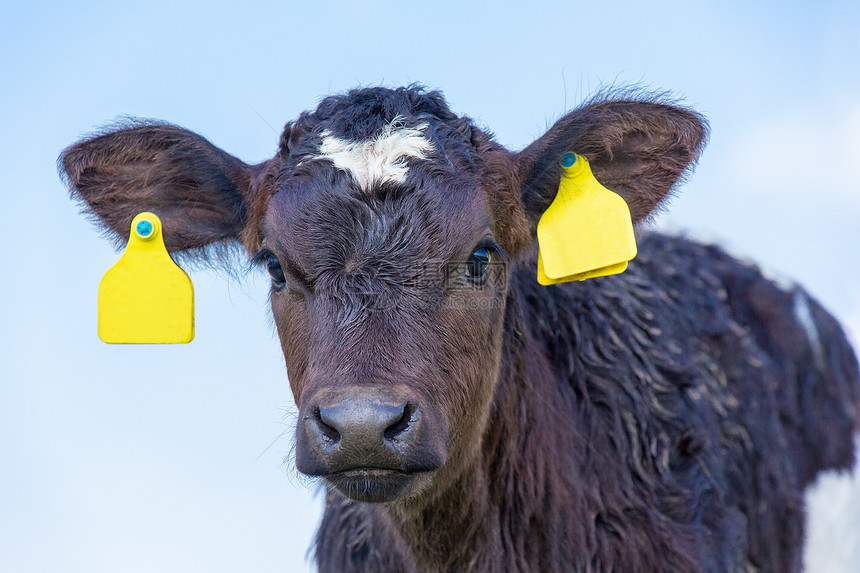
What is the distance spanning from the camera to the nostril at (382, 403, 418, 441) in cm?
360

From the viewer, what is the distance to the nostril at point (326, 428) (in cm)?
361

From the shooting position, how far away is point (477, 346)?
433 cm

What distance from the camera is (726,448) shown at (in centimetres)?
576

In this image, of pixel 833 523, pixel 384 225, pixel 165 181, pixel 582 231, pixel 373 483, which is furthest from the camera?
pixel 833 523

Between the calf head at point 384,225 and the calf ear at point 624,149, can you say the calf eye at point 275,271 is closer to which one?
the calf head at point 384,225

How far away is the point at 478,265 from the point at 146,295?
1.81 metres

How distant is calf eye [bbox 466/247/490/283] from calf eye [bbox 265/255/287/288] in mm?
877

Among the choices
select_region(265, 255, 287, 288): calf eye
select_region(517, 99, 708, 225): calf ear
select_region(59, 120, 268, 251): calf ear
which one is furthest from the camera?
select_region(59, 120, 268, 251): calf ear

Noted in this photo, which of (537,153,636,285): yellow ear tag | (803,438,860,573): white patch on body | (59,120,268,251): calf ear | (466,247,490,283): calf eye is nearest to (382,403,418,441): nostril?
(466,247,490,283): calf eye

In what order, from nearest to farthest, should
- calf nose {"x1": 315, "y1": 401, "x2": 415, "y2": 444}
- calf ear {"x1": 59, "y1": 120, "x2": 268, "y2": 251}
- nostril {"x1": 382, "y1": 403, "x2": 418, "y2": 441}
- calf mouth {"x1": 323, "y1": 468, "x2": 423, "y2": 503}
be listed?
calf nose {"x1": 315, "y1": 401, "x2": 415, "y2": 444}, nostril {"x1": 382, "y1": 403, "x2": 418, "y2": 441}, calf mouth {"x1": 323, "y1": 468, "x2": 423, "y2": 503}, calf ear {"x1": 59, "y1": 120, "x2": 268, "y2": 251}

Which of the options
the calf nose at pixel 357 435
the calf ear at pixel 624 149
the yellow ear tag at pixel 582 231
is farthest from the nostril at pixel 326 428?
the calf ear at pixel 624 149

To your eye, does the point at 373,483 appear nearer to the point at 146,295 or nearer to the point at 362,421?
the point at 362,421

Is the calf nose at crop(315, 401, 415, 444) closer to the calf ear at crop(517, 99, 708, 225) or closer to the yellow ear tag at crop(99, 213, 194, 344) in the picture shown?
the yellow ear tag at crop(99, 213, 194, 344)

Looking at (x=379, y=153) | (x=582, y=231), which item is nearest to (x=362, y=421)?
(x=379, y=153)
